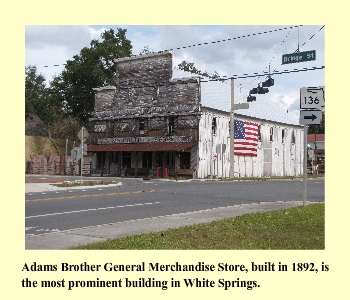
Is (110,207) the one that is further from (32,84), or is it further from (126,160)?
(32,84)

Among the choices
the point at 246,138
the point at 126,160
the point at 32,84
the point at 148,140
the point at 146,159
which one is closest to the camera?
the point at 148,140

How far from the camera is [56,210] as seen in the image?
15.9 m

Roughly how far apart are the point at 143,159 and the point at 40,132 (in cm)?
2958

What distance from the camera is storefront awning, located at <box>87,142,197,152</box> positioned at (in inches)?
1613

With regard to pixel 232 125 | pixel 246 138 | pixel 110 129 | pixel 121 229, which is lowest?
pixel 121 229

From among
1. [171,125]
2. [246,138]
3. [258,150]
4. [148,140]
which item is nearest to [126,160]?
[148,140]

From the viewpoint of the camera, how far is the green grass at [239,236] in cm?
934

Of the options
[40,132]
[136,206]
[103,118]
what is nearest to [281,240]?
[136,206]

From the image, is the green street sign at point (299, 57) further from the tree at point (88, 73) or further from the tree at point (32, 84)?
the tree at point (32, 84)

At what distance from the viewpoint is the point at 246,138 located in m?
47.6

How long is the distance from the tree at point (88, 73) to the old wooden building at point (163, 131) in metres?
10.9

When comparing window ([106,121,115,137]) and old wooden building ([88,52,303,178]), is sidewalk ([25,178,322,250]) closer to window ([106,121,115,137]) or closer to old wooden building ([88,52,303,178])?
old wooden building ([88,52,303,178])

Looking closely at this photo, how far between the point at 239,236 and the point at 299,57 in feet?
34.4

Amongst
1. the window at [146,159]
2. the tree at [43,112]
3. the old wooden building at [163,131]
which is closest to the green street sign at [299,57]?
the old wooden building at [163,131]
